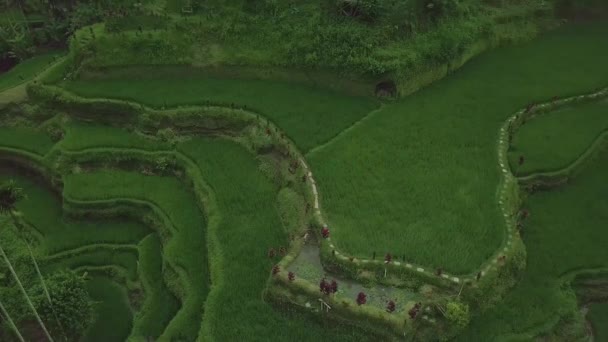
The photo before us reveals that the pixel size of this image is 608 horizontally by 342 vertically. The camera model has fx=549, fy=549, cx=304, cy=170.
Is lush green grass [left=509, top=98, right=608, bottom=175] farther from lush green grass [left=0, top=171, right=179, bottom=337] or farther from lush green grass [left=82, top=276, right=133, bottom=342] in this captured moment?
lush green grass [left=82, top=276, right=133, bottom=342]

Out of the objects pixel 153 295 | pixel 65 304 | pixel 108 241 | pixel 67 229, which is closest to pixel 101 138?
pixel 67 229

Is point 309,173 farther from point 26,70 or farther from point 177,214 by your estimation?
point 26,70

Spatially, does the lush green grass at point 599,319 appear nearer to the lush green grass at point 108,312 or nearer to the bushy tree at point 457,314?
the bushy tree at point 457,314

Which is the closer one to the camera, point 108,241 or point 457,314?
point 457,314

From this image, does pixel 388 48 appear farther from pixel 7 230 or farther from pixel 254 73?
pixel 7 230

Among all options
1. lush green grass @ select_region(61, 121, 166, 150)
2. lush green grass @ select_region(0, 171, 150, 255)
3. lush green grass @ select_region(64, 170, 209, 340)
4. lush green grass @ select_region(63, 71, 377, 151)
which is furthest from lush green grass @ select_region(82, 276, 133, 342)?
lush green grass @ select_region(63, 71, 377, 151)

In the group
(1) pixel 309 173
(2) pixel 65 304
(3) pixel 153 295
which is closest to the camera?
(2) pixel 65 304

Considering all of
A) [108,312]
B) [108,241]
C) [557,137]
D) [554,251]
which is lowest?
[108,312]
